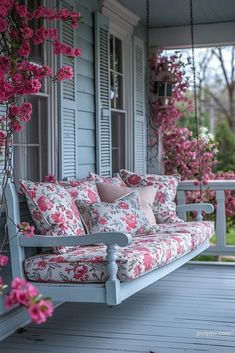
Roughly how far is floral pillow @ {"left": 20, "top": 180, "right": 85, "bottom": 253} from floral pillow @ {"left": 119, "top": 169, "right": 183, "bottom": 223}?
153 cm

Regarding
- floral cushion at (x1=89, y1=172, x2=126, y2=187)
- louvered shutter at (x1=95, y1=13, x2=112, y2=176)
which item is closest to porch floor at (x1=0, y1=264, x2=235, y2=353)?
floral cushion at (x1=89, y1=172, x2=126, y2=187)

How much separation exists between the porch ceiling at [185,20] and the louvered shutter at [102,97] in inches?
22.1

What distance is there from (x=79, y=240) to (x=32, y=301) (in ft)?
6.09

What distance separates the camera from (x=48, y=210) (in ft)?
12.2

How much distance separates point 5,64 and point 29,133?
1302 mm

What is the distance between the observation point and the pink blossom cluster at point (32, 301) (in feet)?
5.08

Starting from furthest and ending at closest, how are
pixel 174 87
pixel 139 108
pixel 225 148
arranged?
pixel 225 148, pixel 174 87, pixel 139 108

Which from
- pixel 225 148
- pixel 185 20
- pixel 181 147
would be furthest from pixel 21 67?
pixel 225 148

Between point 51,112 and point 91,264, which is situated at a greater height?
point 51,112

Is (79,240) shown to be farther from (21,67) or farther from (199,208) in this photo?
(199,208)

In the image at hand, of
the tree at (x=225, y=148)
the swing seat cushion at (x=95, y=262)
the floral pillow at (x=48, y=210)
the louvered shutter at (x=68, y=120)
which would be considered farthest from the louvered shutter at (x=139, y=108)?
the tree at (x=225, y=148)

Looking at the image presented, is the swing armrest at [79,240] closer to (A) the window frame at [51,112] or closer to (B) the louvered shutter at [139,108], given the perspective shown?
(A) the window frame at [51,112]

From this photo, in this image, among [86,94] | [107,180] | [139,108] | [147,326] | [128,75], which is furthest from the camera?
[139,108]

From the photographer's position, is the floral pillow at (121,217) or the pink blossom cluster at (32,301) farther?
the floral pillow at (121,217)
